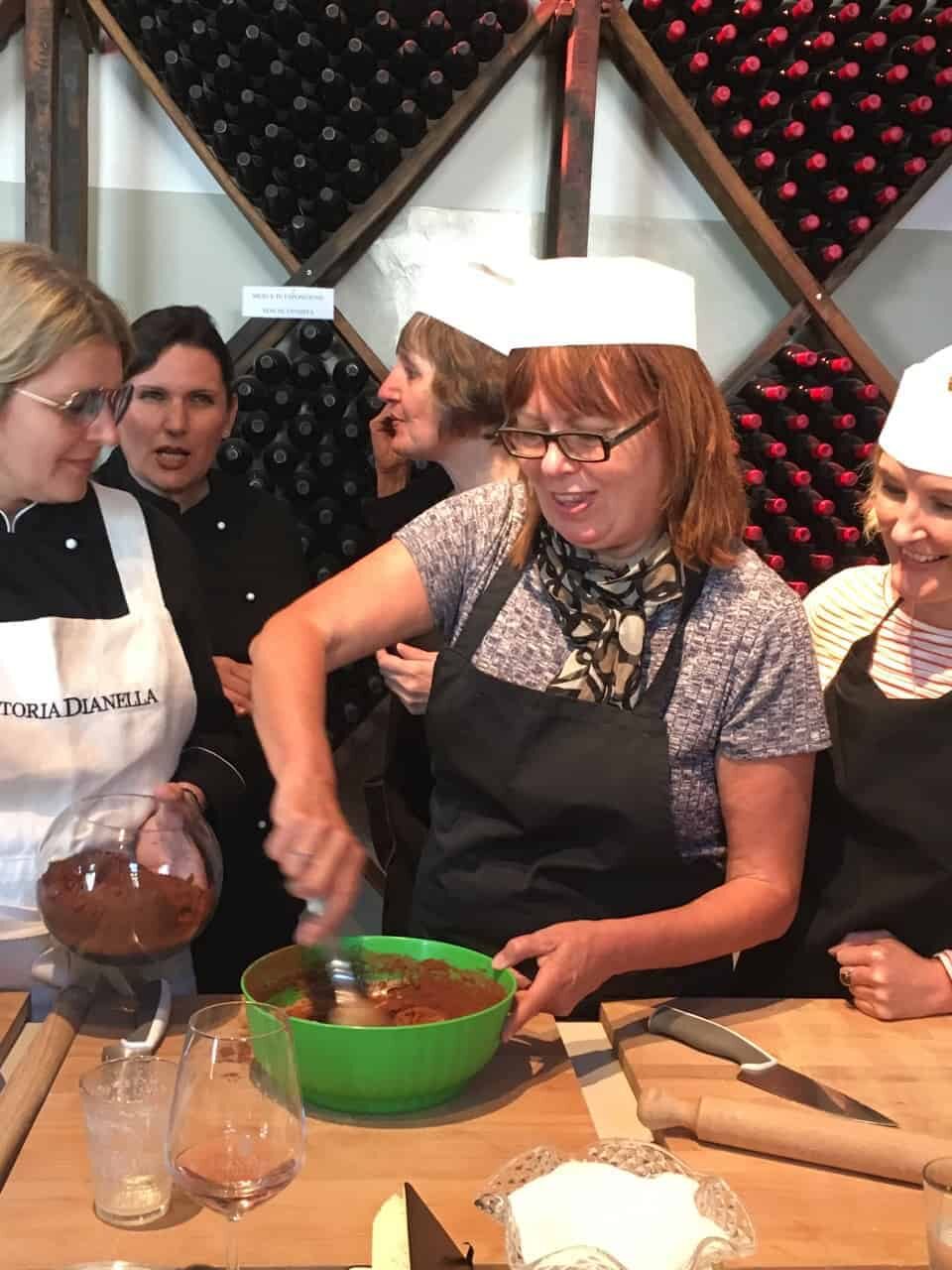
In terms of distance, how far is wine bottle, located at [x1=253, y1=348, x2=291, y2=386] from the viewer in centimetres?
283

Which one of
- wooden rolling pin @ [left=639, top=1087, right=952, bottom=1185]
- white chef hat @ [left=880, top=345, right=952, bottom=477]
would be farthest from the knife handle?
white chef hat @ [left=880, top=345, right=952, bottom=477]

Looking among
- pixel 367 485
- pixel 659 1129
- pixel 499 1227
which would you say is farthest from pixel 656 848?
pixel 367 485

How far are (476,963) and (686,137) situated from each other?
2.29 metres

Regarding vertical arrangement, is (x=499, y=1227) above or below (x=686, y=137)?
below

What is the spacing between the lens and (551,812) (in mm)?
1437

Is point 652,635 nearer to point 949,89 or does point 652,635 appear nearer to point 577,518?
point 577,518

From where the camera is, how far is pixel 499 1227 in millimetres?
972

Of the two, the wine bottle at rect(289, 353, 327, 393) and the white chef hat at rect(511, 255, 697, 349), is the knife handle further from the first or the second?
the wine bottle at rect(289, 353, 327, 393)

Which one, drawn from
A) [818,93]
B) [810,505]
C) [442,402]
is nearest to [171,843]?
[442,402]

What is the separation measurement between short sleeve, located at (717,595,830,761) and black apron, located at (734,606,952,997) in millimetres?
123

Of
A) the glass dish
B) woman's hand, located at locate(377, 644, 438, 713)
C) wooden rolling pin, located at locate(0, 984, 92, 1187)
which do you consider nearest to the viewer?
the glass dish

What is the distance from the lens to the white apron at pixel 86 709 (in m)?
1.57

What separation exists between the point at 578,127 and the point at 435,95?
33cm

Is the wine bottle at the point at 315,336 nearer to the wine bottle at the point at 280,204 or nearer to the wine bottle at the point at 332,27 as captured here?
the wine bottle at the point at 280,204
